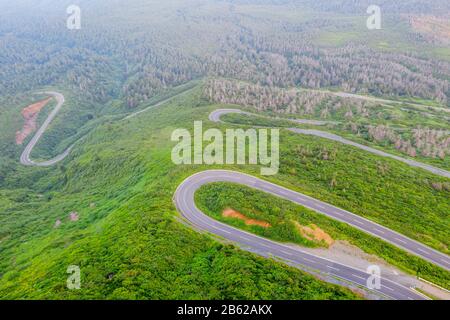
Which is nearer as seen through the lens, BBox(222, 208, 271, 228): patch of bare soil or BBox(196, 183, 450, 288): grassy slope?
BBox(196, 183, 450, 288): grassy slope

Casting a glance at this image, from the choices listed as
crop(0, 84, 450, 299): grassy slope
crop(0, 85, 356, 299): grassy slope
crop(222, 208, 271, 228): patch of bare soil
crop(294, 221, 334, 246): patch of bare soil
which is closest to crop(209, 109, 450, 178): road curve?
crop(0, 84, 450, 299): grassy slope

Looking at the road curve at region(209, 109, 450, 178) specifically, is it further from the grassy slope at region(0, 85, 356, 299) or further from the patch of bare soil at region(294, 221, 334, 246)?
the patch of bare soil at region(294, 221, 334, 246)

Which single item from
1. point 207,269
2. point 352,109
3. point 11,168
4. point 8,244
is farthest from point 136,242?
point 352,109

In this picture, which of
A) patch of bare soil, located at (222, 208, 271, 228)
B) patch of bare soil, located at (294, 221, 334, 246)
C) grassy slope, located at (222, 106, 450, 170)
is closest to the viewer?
patch of bare soil, located at (294, 221, 334, 246)

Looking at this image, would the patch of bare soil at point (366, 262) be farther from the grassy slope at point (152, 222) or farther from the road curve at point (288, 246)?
the grassy slope at point (152, 222)

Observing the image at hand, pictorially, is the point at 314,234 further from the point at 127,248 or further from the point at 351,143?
the point at 351,143

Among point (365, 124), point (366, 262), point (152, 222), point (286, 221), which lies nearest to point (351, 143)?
point (365, 124)
